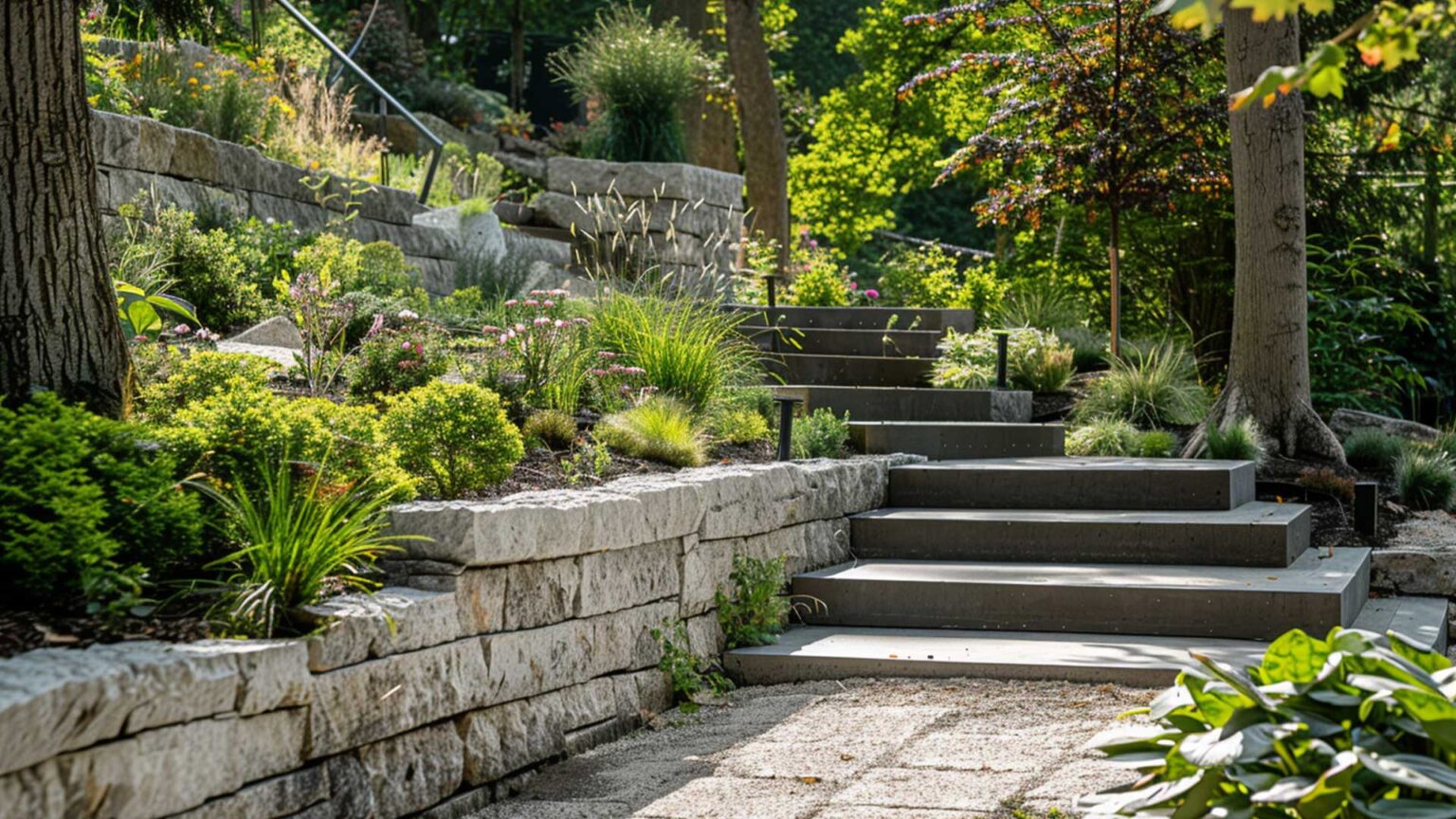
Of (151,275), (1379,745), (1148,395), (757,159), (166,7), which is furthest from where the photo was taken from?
(757,159)

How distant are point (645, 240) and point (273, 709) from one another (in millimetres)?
7934

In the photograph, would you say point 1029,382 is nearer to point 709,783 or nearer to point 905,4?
point 709,783

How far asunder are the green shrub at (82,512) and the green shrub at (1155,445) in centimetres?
598

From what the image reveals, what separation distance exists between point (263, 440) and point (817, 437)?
3.61m

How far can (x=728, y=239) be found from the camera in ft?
38.7

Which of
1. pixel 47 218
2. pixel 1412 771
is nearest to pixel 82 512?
pixel 47 218

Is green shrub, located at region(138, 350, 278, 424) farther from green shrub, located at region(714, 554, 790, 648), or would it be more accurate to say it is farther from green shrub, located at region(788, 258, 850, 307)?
green shrub, located at region(788, 258, 850, 307)

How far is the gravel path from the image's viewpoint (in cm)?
392

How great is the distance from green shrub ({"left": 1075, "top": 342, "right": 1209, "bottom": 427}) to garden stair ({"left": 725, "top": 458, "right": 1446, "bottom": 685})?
5.67 feet

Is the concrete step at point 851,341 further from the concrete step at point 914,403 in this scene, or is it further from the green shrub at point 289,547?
the green shrub at point 289,547

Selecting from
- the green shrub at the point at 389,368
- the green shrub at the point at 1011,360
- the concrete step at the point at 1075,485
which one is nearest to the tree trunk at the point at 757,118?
the green shrub at the point at 1011,360

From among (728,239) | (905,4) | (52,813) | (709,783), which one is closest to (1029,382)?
(728,239)

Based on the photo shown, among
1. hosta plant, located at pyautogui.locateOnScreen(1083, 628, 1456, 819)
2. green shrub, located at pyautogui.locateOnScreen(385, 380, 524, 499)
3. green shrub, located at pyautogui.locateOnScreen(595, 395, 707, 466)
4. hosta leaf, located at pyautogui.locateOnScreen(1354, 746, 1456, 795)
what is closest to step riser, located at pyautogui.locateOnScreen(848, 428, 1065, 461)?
green shrub, located at pyautogui.locateOnScreen(595, 395, 707, 466)

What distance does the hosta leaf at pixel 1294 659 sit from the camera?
2.98 m
